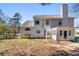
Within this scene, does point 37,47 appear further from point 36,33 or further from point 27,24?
point 27,24

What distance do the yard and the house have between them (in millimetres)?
79

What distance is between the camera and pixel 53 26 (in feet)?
72.9

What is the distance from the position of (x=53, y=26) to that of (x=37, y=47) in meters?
0.35

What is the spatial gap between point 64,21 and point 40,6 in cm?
37

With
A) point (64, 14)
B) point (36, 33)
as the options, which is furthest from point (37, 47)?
point (64, 14)

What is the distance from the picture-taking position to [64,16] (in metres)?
22.2

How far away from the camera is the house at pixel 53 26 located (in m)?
22.2

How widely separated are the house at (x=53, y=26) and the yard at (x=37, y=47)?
0.08m

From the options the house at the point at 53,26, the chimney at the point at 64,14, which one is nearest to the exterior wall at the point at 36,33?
the house at the point at 53,26

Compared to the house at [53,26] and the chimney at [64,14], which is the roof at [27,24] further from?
the chimney at [64,14]

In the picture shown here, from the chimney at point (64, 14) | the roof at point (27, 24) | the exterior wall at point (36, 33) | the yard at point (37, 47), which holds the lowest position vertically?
the yard at point (37, 47)

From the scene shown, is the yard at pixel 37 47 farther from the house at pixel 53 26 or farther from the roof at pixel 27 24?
the roof at pixel 27 24

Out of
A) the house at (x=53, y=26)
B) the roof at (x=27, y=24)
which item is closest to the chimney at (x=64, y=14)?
the house at (x=53, y=26)

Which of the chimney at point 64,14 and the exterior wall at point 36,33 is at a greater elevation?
the chimney at point 64,14
